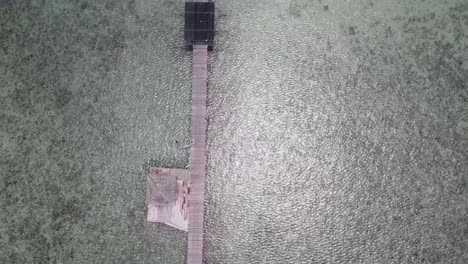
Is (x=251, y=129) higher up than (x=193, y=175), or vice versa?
(x=251, y=129)

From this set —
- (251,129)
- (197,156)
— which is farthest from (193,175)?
(251,129)

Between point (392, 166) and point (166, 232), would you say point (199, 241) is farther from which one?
point (392, 166)

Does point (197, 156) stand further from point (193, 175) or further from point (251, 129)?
point (251, 129)

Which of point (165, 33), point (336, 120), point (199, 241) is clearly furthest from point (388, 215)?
point (165, 33)
